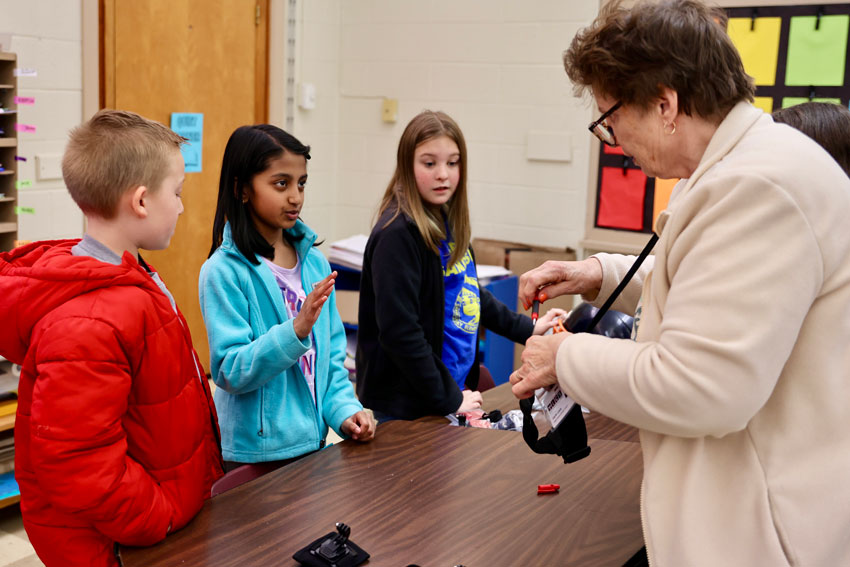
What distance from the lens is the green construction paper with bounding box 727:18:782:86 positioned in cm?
369

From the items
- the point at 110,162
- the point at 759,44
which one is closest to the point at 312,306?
the point at 110,162

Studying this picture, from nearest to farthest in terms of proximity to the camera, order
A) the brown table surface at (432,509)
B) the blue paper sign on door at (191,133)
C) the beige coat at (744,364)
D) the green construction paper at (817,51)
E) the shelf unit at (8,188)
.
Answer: the beige coat at (744,364) → the brown table surface at (432,509) → the shelf unit at (8,188) → the green construction paper at (817,51) → the blue paper sign on door at (191,133)

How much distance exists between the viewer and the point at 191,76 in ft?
12.9

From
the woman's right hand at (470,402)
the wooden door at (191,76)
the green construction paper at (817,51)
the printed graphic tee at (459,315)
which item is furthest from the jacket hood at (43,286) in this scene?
the green construction paper at (817,51)

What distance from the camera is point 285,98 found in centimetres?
442

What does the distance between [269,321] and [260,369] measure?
18 cm

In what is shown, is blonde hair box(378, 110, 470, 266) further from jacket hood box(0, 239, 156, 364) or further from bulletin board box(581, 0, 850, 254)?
bulletin board box(581, 0, 850, 254)

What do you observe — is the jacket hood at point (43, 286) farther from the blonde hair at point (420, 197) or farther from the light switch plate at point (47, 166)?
the light switch plate at point (47, 166)

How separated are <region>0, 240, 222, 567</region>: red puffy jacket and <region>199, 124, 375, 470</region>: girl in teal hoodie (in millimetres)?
325

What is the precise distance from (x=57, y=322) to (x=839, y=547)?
1.12m

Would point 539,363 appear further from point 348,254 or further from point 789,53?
point 789,53

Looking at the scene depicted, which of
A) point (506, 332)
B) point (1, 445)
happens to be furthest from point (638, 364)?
point (1, 445)

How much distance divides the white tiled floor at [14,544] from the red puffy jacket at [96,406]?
1348 mm

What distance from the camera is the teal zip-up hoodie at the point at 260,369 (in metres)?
1.76
